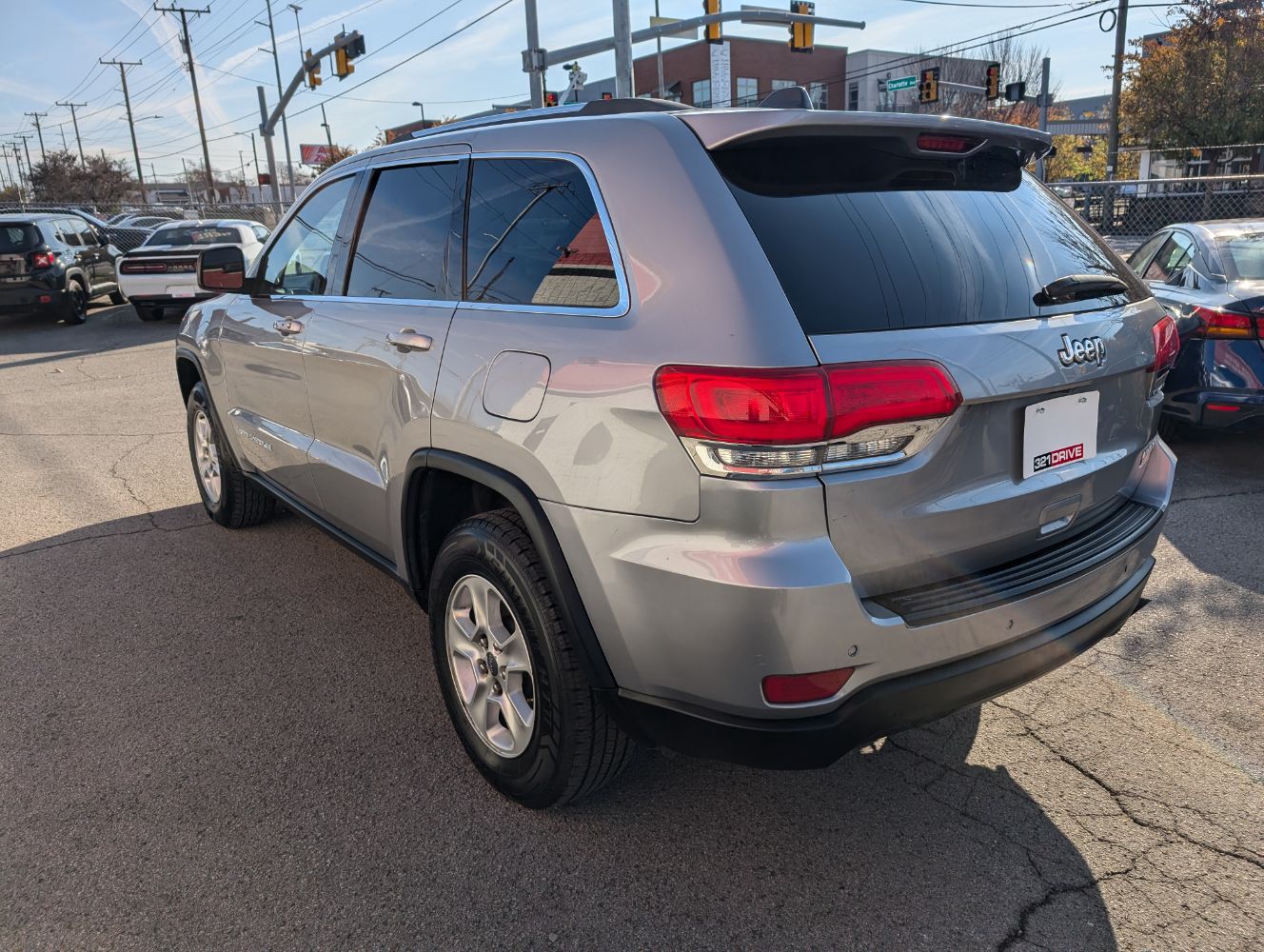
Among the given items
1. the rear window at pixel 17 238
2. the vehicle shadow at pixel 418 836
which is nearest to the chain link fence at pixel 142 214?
the rear window at pixel 17 238

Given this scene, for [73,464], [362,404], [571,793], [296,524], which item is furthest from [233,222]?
[571,793]

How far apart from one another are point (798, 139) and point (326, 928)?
2.22m

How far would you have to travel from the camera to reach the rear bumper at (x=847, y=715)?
6.88 feet

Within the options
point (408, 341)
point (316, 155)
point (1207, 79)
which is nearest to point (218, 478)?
point (408, 341)

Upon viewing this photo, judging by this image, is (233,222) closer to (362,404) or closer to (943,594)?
(362,404)

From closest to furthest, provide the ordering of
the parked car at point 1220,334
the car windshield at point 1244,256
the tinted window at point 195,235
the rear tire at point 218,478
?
the rear tire at point 218,478, the parked car at point 1220,334, the car windshield at point 1244,256, the tinted window at point 195,235

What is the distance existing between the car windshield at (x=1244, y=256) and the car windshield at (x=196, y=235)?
14.0 meters

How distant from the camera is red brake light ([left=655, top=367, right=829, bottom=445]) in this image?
6.38ft

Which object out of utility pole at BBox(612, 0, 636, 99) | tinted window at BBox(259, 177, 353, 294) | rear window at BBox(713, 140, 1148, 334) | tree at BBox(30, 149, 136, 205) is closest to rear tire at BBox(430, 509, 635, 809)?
rear window at BBox(713, 140, 1148, 334)

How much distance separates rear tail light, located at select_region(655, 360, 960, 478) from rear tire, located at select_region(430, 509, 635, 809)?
0.65 meters

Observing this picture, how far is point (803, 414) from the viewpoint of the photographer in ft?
6.38

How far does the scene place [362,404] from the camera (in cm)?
324

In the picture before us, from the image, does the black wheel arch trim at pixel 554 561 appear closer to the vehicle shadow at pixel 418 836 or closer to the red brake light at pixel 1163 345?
the vehicle shadow at pixel 418 836

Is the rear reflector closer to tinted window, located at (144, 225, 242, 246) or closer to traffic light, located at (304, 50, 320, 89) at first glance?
tinted window, located at (144, 225, 242, 246)
